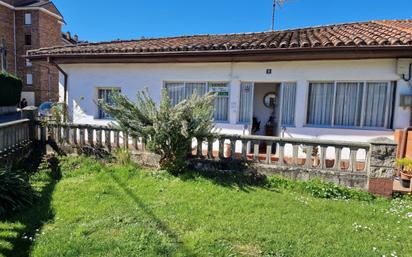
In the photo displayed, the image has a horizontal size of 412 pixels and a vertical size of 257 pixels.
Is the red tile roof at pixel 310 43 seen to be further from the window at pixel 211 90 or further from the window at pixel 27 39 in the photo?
the window at pixel 27 39

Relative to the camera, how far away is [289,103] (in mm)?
8227

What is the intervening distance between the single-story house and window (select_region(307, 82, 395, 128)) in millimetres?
24

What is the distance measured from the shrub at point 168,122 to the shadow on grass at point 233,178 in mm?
405

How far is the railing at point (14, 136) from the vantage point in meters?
6.93

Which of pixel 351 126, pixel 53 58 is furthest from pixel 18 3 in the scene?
pixel 351 126

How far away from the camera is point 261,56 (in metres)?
7.76

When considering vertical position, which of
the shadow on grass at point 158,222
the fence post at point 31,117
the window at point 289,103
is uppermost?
the window at point 289,103

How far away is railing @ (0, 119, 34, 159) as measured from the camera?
6926mm

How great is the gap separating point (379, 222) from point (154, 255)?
3.67m

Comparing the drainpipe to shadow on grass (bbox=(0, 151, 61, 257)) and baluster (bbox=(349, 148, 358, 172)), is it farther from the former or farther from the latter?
baluster (bbox=(349, 148, 358, 172))

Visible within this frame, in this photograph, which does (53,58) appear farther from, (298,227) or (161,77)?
(298,227)

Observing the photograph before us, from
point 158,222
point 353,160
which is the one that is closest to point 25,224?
point 158,222

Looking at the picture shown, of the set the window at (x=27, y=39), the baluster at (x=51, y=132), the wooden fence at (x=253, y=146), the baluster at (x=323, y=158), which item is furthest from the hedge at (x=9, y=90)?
the baluster at (x=323, y=158)

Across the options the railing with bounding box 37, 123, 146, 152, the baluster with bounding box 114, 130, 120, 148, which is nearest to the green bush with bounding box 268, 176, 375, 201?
the railing with bounding box 37, 123, 146, 152
